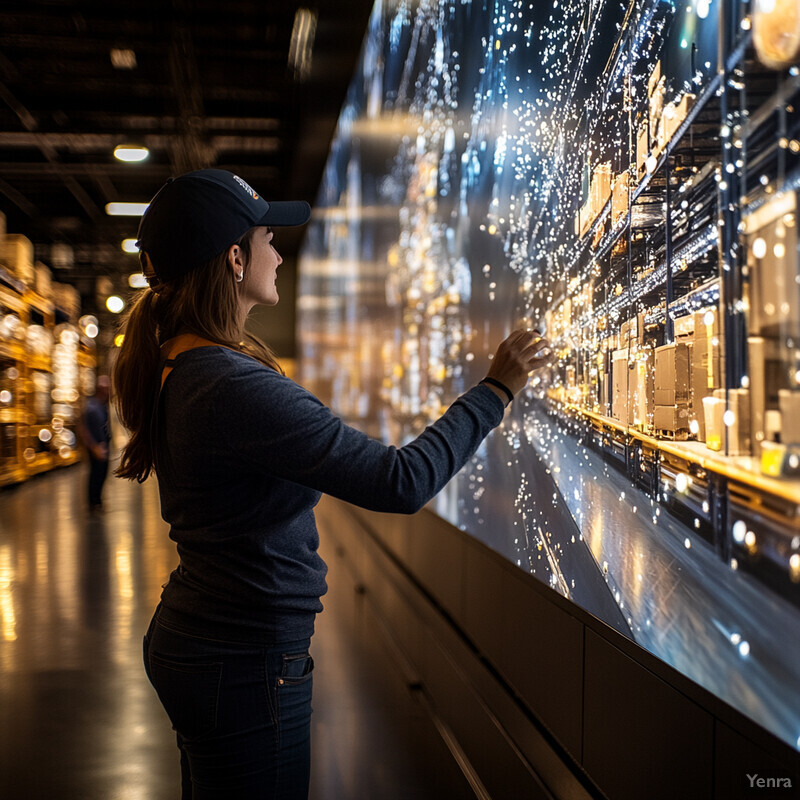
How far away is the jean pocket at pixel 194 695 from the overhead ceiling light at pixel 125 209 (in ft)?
49.8

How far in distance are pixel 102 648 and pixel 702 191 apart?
3.74m

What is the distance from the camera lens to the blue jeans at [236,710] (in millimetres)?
1167

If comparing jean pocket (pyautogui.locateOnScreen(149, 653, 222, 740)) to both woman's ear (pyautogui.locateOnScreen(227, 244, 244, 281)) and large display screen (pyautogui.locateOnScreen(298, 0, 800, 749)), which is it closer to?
woman's ear (pyautogui.locateOnScreen(227, 244, 244, 281))

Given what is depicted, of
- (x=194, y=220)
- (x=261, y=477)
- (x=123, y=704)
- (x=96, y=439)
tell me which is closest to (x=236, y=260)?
(x=194, y=220)

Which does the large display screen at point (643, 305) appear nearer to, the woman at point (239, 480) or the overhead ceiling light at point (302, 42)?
the woman at point (239, 480)

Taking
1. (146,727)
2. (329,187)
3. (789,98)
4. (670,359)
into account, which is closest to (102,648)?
(146,727)

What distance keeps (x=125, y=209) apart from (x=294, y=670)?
16.0 m

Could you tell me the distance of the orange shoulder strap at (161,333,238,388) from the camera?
119cm

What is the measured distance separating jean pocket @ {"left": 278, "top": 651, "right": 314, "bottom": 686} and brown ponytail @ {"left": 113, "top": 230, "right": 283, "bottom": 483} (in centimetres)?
38

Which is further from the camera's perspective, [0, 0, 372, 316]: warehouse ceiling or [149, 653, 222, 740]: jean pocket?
[0, 0, 372, 316]: warehouse ceiling

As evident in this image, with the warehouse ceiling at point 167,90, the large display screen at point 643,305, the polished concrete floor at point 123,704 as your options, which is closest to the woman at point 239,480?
the large display screen at point 643,305

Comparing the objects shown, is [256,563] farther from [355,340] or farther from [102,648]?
[355,340]

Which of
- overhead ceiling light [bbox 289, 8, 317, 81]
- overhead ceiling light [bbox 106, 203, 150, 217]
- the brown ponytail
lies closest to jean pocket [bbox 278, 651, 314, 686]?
the brown ponytail

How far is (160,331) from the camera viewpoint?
1.29 meters
